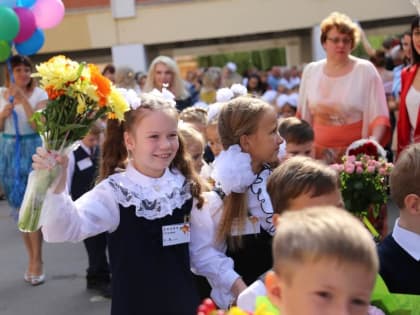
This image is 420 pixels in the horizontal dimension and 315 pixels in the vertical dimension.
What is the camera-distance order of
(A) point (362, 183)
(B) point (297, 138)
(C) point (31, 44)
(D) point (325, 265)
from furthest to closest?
1. (C) point (31, 44)
2. (B) point (297, 138)
3. (A) point (362, 183)
4. (D) point (325, 265)

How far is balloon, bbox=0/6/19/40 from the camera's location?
509 centimetres

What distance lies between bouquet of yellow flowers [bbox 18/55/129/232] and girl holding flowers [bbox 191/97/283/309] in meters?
0.72

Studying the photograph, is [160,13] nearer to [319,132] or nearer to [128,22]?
[128,22]

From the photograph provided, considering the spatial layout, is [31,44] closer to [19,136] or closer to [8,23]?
[8,23]

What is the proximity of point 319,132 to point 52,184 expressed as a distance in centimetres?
267

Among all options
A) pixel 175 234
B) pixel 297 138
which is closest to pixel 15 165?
pixel 297 138

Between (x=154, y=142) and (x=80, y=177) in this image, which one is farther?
(x=80, y=177)

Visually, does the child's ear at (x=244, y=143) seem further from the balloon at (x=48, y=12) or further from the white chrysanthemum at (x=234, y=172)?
the balloon at (x=48, y=12)

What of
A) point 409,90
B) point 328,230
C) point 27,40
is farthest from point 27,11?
point 328,230

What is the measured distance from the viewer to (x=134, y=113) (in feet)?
9.84

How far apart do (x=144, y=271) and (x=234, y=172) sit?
0.61 metres

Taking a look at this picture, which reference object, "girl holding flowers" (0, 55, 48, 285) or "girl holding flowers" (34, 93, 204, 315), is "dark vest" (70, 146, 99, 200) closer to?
"girl holding flowers" (0, 55, 48, 285)

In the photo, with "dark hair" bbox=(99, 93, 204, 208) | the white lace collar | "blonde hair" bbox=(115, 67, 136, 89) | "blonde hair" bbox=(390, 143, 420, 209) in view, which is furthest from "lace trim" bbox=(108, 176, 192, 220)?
"blonde hair" bbox=(115, 67, 136, 89)

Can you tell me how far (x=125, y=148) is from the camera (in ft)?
10.2
